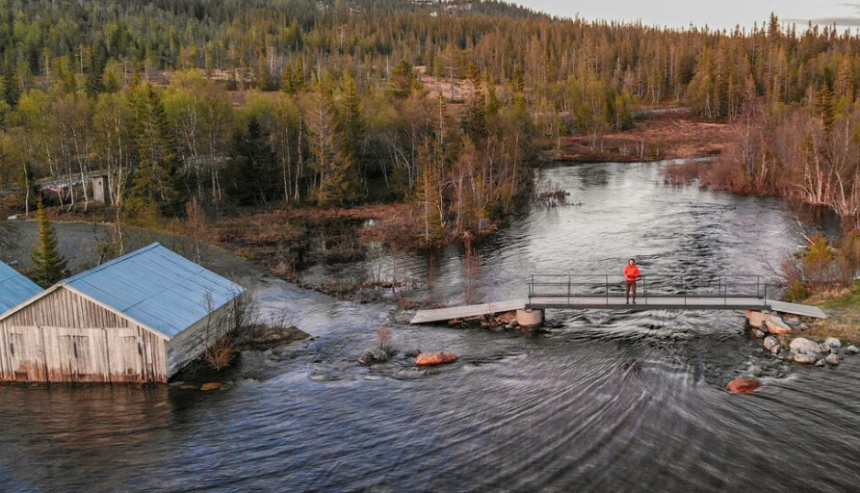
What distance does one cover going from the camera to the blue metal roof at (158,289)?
2972cm

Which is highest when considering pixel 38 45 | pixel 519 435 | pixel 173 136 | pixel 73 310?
pixel 38 45

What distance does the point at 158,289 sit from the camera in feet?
107

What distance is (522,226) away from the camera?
2542 inches

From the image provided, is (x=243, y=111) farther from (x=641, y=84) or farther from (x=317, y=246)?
(x=641, y=84)

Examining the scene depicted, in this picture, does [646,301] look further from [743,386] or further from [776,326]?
[743,386]

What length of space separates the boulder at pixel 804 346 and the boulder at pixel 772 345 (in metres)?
0.57

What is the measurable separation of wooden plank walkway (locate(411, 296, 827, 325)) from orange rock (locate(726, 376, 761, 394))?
715 centimetres

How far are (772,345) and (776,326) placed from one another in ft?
6.70

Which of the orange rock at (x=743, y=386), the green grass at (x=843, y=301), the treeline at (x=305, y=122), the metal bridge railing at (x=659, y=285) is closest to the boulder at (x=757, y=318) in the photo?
the green grass at (x=843, y=301)

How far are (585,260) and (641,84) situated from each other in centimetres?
13869

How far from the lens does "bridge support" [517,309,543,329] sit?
3619 centimetres

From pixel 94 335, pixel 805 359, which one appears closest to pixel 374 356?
pixel 94 335

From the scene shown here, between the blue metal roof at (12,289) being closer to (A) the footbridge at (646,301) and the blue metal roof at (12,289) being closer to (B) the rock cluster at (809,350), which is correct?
(A) the footbridge at (646,301)

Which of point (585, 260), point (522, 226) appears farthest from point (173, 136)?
point (585, 260)
